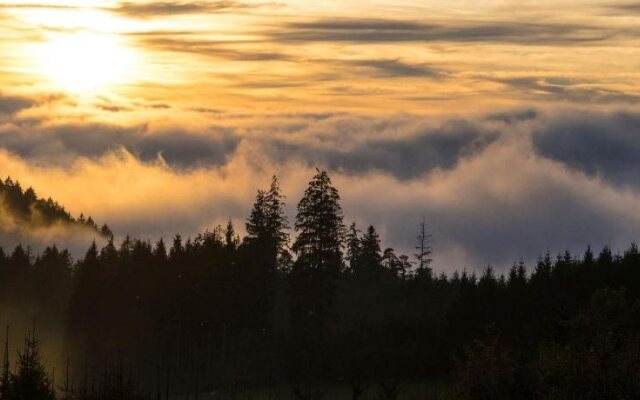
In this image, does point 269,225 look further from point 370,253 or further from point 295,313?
point 370,253

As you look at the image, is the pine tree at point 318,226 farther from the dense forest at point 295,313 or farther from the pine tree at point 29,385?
the pine tree at point 29,385

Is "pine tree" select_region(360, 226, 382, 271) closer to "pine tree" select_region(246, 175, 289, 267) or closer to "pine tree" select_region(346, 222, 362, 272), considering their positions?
"pine tree" select_region(346, 222, 362, 272)

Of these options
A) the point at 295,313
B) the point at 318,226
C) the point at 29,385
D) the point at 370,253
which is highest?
the point at 370,253

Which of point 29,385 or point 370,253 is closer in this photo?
point 29,385

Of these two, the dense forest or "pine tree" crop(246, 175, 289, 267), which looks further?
"pine tree" crop(246, 175, 289, 267)

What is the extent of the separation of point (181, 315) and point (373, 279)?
2793 centimetres

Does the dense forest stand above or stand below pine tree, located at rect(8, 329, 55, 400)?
above

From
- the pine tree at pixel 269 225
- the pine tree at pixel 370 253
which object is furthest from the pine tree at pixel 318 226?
the pine tree at pixel 370 253

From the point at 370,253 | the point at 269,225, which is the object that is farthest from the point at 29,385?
the point at 370,253

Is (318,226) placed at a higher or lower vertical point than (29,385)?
Result: higher

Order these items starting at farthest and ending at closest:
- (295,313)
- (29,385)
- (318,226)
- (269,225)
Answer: (269,225) → (295,313) → (318,226) → (29,385)

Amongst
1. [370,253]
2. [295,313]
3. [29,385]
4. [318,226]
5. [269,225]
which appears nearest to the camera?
[29,385]

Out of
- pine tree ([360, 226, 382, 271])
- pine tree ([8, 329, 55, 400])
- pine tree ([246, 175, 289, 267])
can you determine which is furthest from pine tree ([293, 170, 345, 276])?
pine tree ([8, 329, 55, 400])

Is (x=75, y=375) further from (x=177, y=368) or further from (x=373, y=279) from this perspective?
(x=373, y=279)
